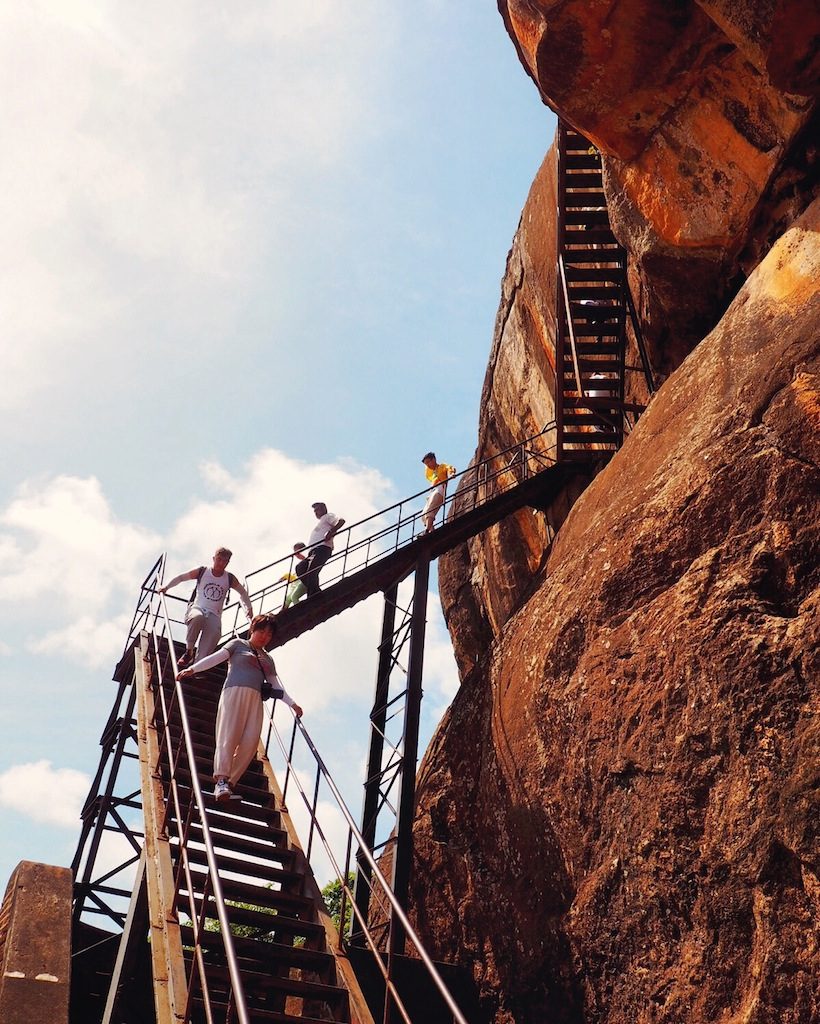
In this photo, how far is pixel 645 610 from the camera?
9.15 meters

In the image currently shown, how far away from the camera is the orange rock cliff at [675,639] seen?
750 cm

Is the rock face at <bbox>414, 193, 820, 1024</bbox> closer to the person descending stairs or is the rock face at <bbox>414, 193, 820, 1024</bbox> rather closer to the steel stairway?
the steel stairway

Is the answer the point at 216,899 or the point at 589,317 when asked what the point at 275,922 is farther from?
the point at 589,317

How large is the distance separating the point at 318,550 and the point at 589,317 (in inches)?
214

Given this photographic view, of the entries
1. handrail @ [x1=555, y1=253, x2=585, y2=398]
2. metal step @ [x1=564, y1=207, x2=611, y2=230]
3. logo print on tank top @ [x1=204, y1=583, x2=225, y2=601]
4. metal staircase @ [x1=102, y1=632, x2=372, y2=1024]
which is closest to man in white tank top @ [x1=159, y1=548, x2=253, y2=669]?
logo print on tank top @ [x1=204, y1=583, x2=225, y2=601]

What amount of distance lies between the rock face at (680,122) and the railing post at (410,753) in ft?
16.1

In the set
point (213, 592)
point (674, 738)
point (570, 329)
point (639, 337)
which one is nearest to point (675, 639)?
point (674, 738)

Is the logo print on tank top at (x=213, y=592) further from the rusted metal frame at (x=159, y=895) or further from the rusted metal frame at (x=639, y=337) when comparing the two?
the rusted metal frame at (x=639, y=337)

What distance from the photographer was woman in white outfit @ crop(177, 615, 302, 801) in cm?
873

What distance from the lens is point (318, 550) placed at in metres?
14.5

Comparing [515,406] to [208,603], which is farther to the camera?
[515,406]

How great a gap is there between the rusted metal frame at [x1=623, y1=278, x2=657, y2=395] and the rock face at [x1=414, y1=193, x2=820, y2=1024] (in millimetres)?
3914

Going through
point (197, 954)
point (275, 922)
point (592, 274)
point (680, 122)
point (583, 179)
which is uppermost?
point (583, 179)

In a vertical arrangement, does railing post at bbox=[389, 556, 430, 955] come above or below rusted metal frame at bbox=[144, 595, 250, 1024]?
above
